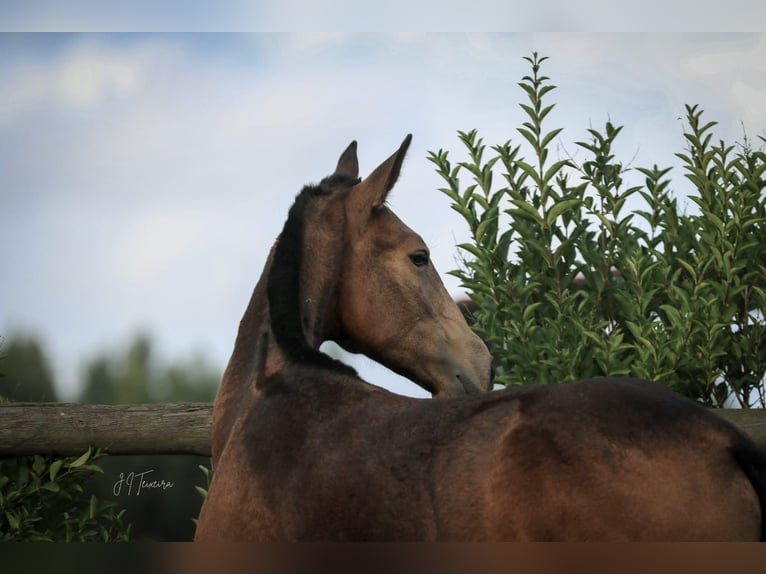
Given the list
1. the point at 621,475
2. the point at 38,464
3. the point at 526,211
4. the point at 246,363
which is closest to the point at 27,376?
the point at 38,464

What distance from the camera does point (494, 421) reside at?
2271mm

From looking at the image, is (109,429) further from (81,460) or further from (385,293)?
(385,293)

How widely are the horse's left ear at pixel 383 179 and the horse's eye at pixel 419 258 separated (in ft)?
0.87

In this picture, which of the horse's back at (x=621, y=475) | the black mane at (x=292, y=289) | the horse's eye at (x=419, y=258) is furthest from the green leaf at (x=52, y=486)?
the horse's back at (x=621, y=475)

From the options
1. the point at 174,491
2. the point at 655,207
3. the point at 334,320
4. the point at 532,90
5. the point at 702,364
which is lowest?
the point at 174,491

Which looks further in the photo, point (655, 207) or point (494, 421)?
point (655, 207)

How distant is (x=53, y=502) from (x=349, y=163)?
102 inches

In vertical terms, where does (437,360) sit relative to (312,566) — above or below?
above

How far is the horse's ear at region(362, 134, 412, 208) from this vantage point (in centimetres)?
349

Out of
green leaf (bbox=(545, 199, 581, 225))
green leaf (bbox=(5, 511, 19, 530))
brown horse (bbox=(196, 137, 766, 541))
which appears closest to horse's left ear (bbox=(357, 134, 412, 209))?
brown horse (bbox=(196, 137, 766, 541))

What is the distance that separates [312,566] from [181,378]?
367 cm

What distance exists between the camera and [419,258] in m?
3.69

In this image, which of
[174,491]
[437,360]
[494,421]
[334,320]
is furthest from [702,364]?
[174,491]

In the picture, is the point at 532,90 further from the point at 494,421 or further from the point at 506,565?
the point at 506,565
